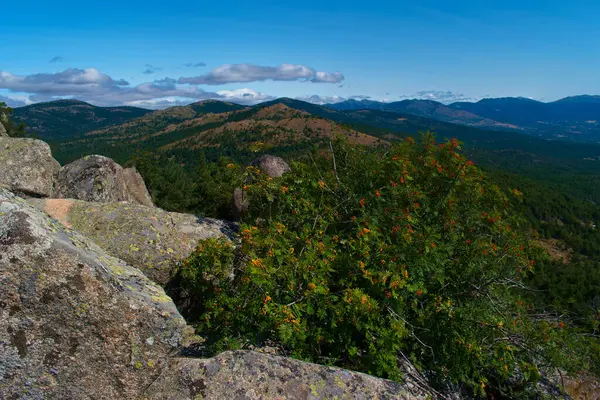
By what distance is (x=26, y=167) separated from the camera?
12.1 metres

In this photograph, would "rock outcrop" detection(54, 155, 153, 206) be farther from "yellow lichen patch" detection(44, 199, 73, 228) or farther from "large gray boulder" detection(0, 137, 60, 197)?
"yellow lichen patch" detection(44, 199, 73, 228)

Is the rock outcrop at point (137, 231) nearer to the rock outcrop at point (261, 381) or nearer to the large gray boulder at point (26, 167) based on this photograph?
the large gray boulder at point (26, 167)

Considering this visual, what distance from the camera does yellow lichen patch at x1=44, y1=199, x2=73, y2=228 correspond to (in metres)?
8.45

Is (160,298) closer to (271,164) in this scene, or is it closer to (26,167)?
(26,167)

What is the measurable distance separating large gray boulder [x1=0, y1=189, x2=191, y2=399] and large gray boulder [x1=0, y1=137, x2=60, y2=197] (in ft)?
27.2

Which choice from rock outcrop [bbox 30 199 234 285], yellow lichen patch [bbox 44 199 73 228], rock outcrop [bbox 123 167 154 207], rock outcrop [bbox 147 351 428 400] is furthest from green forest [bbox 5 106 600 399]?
rock outcrop [bbox 123 167 154 207]

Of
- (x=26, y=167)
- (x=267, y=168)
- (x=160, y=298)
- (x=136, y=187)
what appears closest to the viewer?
(x=160, y=298)

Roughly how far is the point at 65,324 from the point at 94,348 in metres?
0.49

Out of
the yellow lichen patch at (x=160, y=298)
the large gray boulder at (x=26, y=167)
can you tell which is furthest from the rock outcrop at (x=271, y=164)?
the yellow lichen patch at (x=160, y=298)

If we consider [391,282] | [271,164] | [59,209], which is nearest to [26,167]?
[59,209]

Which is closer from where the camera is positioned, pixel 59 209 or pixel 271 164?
pixel 59 209

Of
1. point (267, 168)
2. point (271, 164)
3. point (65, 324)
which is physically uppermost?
point (271, 164)

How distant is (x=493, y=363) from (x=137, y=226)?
813cm

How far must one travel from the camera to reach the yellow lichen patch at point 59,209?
8453 millimetres
